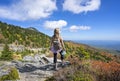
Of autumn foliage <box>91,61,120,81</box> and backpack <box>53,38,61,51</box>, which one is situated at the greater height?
backpack <box>53,38,61,51</box>

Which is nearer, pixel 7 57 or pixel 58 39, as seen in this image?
pixel 58 39

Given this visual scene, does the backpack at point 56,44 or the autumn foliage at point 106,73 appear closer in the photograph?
Result: the autumn foliage at point 106,73

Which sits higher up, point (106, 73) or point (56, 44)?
point (56, 44)

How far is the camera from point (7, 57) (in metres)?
18.8

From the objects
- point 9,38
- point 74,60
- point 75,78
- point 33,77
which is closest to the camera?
point 75,78

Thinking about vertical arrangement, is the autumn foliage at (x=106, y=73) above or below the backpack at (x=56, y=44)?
below

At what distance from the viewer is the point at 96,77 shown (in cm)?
934

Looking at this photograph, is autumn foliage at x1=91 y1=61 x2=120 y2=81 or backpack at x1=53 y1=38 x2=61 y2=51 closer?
autumn foliage at x1=91 y1=61 x2=120 y2=81

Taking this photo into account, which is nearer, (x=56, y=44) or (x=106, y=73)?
(x=106, y=73)

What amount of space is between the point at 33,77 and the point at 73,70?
254cm

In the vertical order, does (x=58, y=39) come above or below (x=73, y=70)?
above

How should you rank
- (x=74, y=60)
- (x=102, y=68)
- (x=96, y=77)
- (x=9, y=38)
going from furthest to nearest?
(x=9, y=38)
(x=74, y=60)
(x=102, y=68)
(x=96, y=77)

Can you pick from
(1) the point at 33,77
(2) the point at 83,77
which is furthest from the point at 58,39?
(2) the point at 83,77

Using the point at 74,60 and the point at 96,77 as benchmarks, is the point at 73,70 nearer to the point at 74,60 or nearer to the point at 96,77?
the point at 96,77
